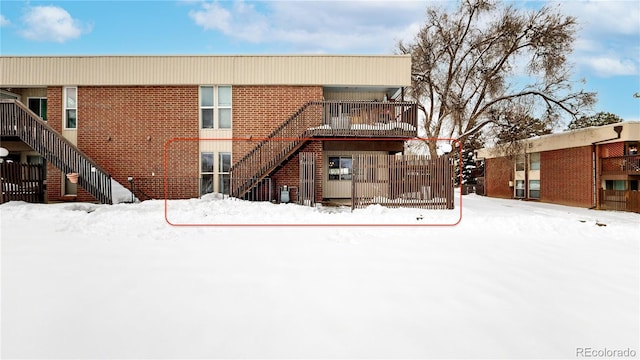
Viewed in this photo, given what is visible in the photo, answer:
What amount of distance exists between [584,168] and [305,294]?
71.9ft

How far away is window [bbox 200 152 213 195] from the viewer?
604 inches

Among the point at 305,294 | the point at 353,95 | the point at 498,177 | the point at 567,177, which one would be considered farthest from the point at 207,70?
the point at 498,177

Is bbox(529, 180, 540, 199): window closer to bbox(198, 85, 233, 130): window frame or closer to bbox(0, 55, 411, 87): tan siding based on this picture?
bbox(0, 55, 411, 87): tan siding

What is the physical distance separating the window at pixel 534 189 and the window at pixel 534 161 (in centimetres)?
105

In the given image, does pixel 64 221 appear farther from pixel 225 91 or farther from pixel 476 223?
pixel 476 223

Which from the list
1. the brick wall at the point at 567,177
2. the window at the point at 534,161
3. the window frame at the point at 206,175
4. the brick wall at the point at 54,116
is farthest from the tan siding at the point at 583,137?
the brick wall at the point at 54,116

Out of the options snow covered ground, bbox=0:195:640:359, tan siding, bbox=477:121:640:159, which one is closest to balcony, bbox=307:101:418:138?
snow covered ground, bbox=0:195:640:359

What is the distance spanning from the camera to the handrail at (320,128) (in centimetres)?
1377

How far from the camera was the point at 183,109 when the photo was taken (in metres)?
15.4

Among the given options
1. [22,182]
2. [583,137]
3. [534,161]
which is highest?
[583,137]

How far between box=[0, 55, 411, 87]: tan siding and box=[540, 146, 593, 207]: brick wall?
12.7m

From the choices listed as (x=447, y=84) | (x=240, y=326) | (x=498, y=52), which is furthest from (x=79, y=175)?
(x=498, y=52)

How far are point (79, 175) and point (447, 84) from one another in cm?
2128

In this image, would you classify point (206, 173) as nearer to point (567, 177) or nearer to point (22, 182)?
point (22, 182)
